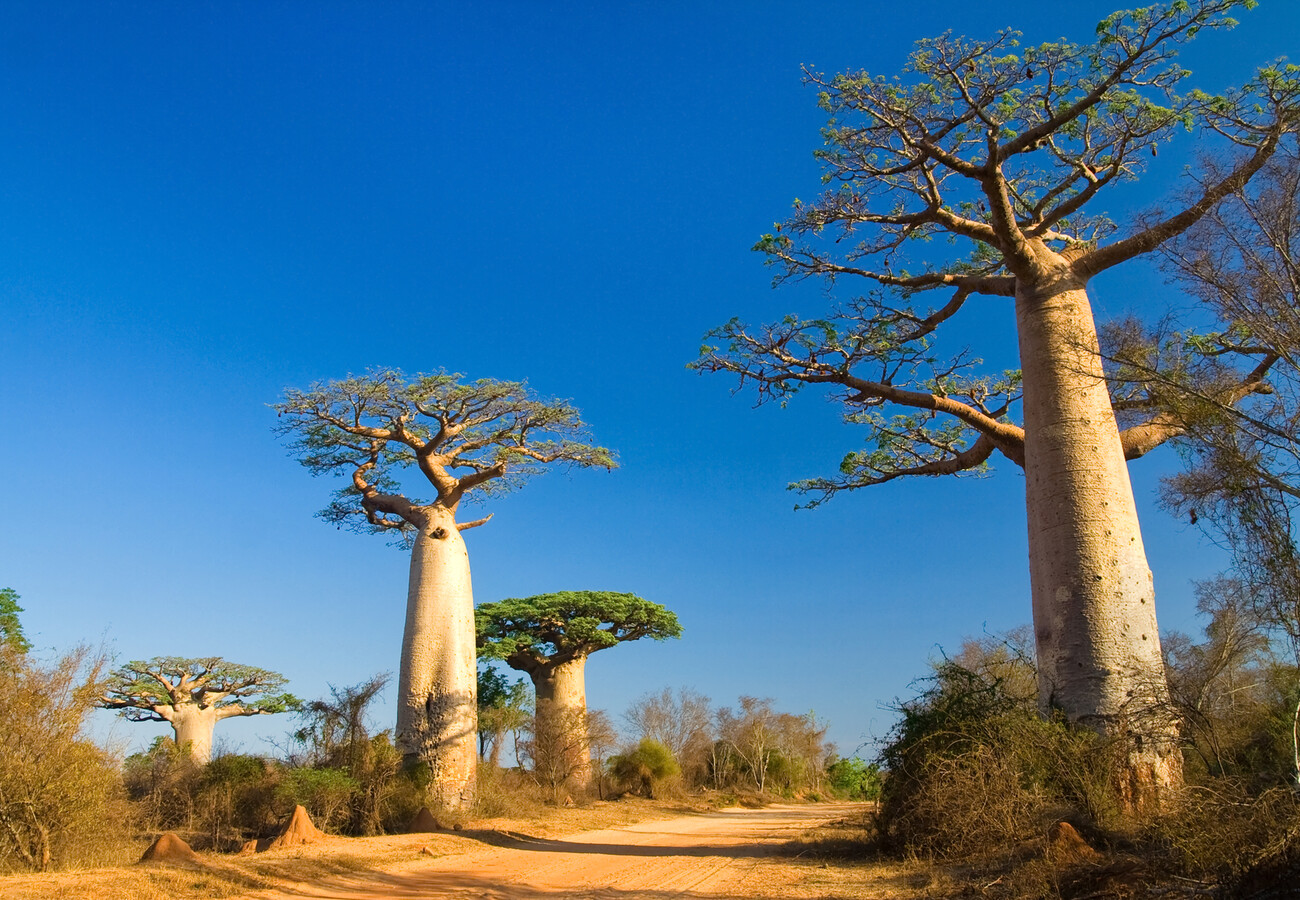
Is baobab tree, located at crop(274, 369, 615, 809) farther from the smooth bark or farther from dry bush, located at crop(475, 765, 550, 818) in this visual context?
the smooth bark

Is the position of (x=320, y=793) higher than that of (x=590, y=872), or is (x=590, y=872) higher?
(x=320, y=793)

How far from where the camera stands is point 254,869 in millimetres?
6359

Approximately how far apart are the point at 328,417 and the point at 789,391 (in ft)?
22.5

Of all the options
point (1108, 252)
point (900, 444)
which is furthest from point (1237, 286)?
point (900, 444)

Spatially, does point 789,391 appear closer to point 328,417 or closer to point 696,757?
point 328,417

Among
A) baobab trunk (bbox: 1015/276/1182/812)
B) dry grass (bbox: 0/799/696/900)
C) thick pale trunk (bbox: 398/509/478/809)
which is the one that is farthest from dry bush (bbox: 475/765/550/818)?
baobab trunk (bbox: 1015/276/1182/812)

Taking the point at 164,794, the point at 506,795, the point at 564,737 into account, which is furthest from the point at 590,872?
the point at 564,737

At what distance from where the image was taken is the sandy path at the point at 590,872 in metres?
5.66

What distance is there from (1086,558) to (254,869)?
685 cm

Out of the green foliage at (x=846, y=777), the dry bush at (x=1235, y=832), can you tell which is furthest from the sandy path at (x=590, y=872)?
the green foliage at (x=846, y=777)

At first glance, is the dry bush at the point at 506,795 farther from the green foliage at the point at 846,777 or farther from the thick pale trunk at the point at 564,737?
the green foliage at the point at 846,777

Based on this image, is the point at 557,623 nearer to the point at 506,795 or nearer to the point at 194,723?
the point at 506,795

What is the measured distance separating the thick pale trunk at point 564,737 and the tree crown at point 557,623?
81 cm

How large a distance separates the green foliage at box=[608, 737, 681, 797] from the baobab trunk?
44.8ft
